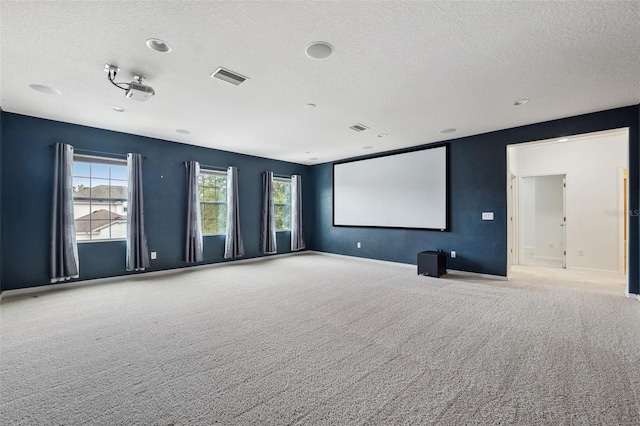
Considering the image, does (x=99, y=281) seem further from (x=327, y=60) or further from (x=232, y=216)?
(x=327, y=60)

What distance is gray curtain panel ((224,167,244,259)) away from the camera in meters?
6.35

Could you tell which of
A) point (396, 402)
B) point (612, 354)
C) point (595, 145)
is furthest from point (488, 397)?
point (595, 145)

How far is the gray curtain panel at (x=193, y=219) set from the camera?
575 cm

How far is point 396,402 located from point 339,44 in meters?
2.70

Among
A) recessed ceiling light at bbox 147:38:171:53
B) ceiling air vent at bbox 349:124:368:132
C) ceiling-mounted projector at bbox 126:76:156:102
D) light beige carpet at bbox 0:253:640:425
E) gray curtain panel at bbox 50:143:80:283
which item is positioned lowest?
light beige carpet at bbox 0:253:640:425

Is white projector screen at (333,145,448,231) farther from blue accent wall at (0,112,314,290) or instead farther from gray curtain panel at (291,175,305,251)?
blue accent wall at (0,112,314,290)

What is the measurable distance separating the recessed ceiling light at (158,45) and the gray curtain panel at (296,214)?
18.1ft

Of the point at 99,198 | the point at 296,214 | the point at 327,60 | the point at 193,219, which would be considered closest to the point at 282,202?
the point at 296,214

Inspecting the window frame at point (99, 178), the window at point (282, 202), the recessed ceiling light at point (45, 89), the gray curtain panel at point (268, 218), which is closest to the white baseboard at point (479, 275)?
the gray curtain panel at point (268, 218)

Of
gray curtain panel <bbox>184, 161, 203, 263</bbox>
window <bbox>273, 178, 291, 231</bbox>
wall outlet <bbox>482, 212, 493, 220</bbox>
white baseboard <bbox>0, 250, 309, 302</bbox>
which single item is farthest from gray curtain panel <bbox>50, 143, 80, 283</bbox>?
wall outlet <bbox>482, 212, 493, 220</bbox>

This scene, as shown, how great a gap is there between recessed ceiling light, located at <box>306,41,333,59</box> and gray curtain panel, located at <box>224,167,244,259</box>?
4300 millimetres

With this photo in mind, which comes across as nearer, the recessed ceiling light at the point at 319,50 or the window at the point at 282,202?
the recessed ceiling light at the point at 319,50

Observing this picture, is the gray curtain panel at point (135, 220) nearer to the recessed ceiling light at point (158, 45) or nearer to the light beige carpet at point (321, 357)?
the light beige carpet at point (321, 357)

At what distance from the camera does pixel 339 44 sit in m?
2.39
